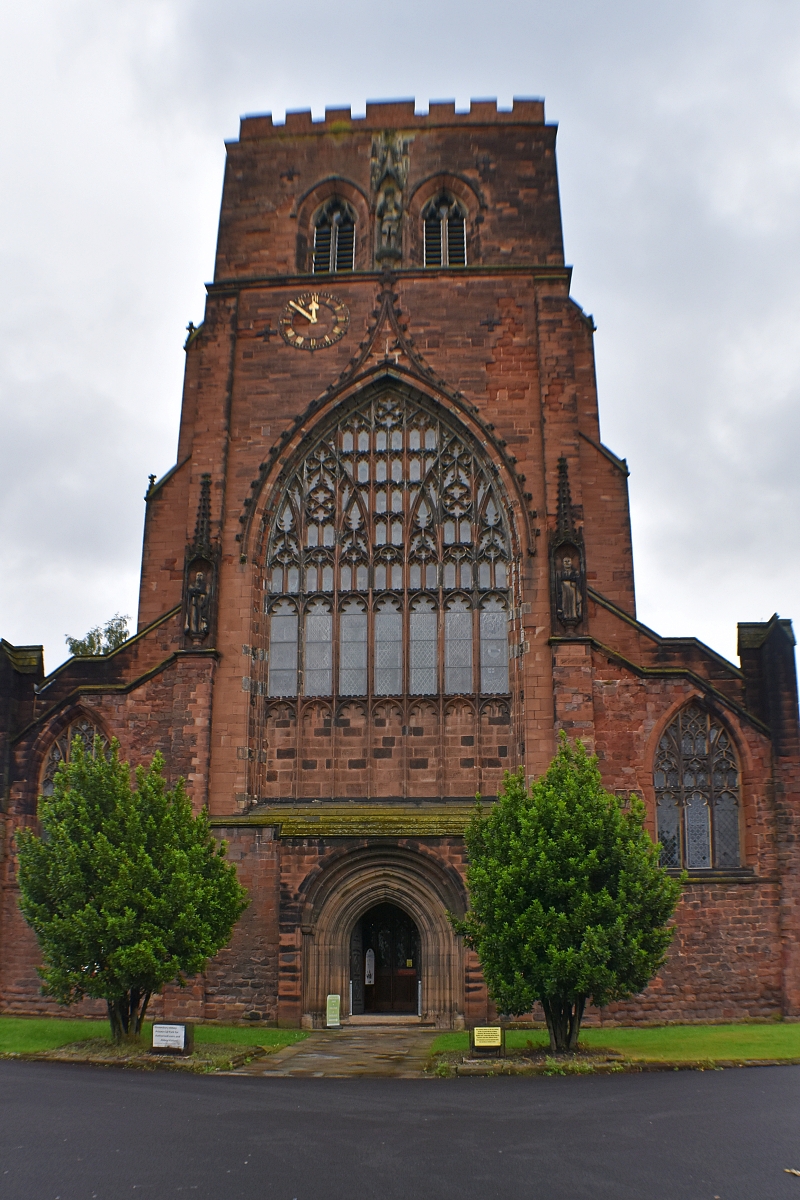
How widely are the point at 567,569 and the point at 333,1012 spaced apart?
35.4 ft

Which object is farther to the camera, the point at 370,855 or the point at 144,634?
the point at 144,634

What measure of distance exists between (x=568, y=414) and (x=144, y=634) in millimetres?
11455

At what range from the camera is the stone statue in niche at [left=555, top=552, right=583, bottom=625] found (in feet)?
81.5

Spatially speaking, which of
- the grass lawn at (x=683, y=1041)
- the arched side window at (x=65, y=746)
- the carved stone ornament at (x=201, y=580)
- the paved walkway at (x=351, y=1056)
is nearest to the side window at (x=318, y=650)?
the carved stone ornament at (x=201, y=580)

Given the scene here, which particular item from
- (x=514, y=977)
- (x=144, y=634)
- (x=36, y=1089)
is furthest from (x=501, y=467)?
(x=36, y=1089)

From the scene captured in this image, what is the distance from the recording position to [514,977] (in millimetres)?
17484

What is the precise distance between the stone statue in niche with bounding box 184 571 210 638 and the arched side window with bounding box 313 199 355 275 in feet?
32.6

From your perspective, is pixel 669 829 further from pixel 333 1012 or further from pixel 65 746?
pixel 65 746

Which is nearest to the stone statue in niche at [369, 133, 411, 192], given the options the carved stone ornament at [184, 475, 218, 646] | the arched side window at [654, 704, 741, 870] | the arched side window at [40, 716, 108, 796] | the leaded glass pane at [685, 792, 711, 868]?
the carved stone ornament at [184, 475, 218, 646]

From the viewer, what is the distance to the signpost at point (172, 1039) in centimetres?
1772

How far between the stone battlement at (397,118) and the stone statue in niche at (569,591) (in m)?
13.3

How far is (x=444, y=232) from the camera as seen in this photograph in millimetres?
30312

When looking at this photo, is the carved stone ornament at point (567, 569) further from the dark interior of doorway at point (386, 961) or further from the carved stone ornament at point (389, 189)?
the carved stone ornament at point (389, 189)

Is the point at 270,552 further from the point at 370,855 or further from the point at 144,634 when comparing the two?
the point at 370,855
